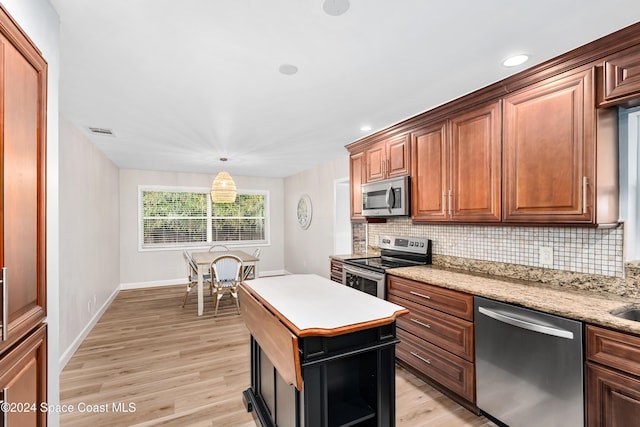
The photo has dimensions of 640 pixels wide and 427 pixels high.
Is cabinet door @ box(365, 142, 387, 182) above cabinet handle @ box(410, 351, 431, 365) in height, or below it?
above

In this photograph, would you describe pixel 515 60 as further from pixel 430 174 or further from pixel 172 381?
pixel 172 381

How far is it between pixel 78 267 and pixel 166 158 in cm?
227

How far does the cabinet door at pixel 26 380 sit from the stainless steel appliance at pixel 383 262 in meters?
2.41

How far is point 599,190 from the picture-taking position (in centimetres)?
179

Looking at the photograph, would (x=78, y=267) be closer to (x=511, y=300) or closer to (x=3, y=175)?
(x=3, y=175)

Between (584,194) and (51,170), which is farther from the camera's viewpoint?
(584,194)

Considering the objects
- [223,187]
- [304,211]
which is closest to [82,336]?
[223,187]

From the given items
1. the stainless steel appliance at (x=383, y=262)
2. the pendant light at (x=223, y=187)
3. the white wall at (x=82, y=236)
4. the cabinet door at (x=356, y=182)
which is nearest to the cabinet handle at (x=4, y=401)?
the white wall at (x=82, y=236)

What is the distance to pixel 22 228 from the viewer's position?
1.21 metres

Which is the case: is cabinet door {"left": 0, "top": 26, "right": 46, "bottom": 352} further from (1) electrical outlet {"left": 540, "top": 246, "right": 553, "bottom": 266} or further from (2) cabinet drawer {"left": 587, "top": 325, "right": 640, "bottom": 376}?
(1) electrical outlet {"left": 540, "top": 246, "right": 553, "bottom": 266}

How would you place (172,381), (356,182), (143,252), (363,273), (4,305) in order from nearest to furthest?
(4,305) < (172,381) < (363,273) < (356,182) < (143,252)

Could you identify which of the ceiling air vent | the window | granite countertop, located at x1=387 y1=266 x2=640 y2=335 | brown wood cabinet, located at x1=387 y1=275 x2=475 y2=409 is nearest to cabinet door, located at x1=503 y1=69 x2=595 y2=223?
granite countertop, located at x1=387 y1=266 x2=640 y2=335

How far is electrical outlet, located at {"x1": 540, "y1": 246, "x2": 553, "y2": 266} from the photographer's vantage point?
2.26m

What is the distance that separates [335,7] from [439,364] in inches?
99.0
